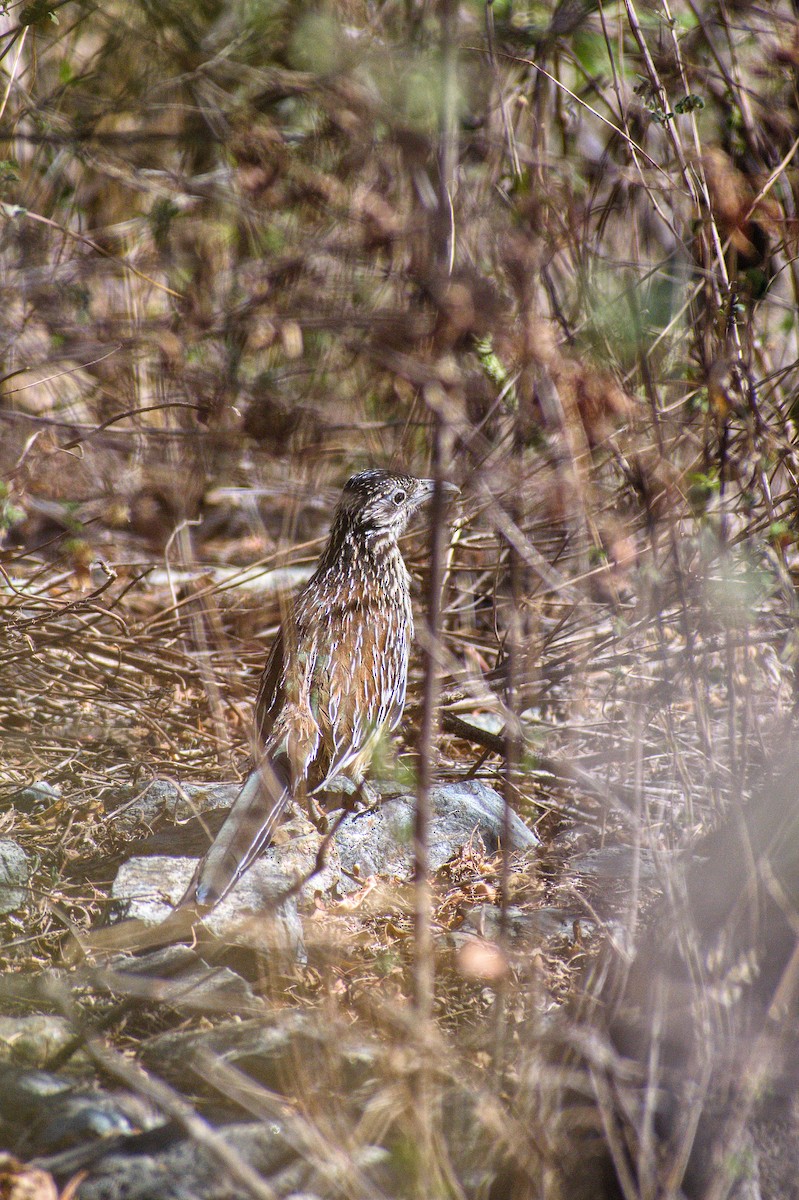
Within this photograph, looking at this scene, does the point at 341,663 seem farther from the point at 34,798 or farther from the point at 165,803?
the point at 34,798

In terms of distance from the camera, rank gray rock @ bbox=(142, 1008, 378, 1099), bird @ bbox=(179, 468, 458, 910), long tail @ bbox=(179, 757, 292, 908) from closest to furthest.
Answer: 1. gray rock @ bbox=(142, 1008, 378, 1099)
2. long tail @ bbox=(179, 757, 292, 908)
3. bird @ bbox=(179, 468, 458, 910)

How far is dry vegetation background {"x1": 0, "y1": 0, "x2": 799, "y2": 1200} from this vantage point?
3146 mm

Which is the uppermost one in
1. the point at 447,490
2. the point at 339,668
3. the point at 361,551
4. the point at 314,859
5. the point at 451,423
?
the point at 447,490

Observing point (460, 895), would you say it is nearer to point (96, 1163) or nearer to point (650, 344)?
point (96, 1163)

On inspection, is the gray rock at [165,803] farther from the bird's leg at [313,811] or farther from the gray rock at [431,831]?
the gray rock at [431,831]

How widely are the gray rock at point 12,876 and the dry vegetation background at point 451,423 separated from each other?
66mm

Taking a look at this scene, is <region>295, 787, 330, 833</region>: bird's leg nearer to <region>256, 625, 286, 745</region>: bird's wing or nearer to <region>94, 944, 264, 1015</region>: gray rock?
<region>256, 625, 286, 745</region>: bird's wing

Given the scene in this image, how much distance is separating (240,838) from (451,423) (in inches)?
64.6

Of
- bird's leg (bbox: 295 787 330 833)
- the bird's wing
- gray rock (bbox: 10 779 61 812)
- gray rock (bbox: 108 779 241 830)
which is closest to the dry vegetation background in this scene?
gray rock (bbox: 10 779 61 812)

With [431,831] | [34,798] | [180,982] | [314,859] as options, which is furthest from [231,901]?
[34,798]

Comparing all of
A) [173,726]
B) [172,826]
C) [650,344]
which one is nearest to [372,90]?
[650,344]

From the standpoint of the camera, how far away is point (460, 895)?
12.8 feet

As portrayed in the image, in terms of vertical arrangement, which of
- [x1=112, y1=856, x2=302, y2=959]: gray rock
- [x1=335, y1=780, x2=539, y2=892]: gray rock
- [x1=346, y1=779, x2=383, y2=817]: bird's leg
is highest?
[x1=346, y1=779, x2=383, y2=817]: bird's leg

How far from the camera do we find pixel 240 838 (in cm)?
343
